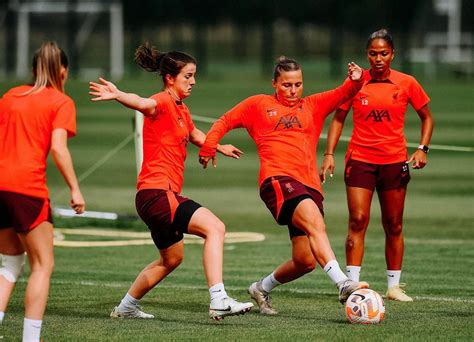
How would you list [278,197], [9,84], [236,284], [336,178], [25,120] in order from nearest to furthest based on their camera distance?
[25,120] → [278,197] → [236,284] → [336,178] → [9,84]

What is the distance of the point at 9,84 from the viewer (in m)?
42.5

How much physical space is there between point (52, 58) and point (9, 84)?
117 feet

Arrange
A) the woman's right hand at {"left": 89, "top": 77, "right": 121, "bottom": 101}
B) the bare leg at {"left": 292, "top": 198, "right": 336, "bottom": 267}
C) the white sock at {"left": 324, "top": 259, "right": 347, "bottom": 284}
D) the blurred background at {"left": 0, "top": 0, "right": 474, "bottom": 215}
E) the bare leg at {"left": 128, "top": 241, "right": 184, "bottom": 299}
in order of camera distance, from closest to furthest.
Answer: the woman's right hand at {"left": 89, "top": 77, "right": 121, "bottom": 101}
the white sock at {"left": 324, "top": 259, "right": 347, "bottom": 284}
the bare leg at {"left": 292, "top": 198, "right": 336, "bottom": 267}
the bare leg at {"left": 128, "top": 241, "right": 184, "bottom": 299}
the blurred background at {"left": 0, "top": 0, "right": 474, "bottom": 215}

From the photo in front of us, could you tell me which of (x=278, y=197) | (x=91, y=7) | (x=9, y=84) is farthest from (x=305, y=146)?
(x=91, y=7)

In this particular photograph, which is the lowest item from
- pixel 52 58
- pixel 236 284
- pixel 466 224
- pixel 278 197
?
pixel 466 224

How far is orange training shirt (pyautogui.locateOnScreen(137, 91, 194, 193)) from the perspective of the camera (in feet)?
29.3

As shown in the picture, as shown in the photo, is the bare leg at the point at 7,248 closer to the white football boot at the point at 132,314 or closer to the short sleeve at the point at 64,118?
the short sleeve at the point at 64,118

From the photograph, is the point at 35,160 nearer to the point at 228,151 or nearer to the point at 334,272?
the point at 228,151

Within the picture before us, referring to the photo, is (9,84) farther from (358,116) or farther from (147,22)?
(358,116)

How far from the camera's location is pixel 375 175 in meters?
10.4

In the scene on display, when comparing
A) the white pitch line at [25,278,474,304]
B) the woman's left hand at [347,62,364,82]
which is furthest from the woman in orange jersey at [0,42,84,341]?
the white pitch line at [25,278,474,304]

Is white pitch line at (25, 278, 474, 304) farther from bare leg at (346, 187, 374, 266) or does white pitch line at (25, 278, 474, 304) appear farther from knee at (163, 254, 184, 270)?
knee at (163, 254, 184, 270)

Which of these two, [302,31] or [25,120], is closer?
[25,120]

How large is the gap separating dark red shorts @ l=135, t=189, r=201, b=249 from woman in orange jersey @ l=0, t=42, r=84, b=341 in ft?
3.94
